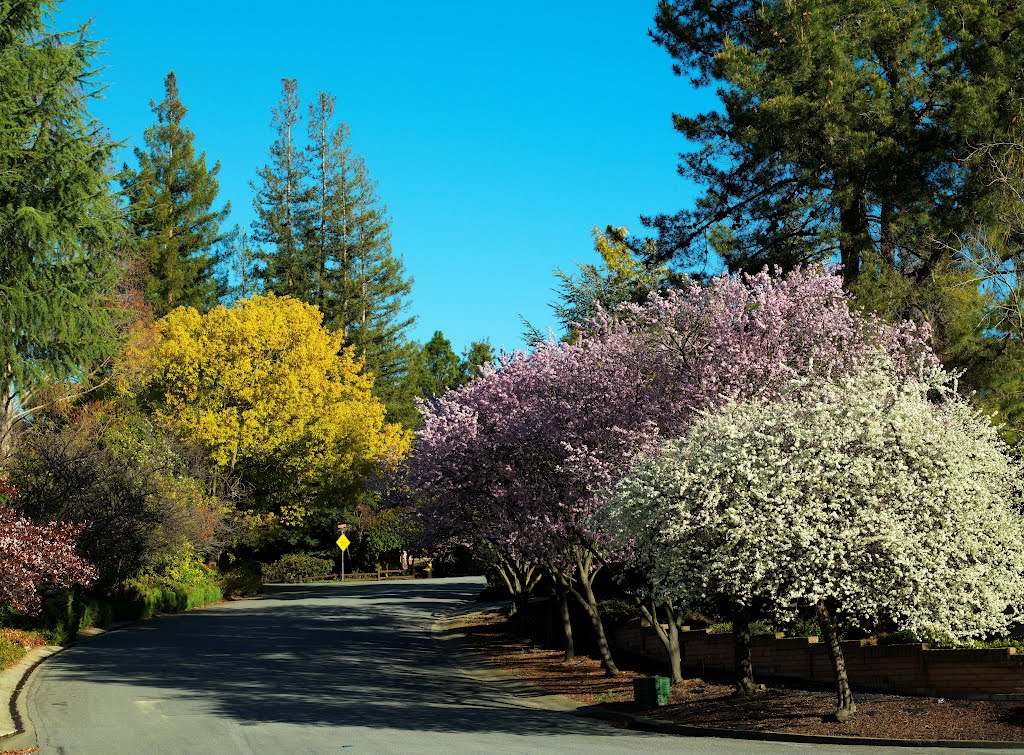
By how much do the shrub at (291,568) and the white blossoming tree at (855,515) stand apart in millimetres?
53375

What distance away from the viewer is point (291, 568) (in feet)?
211

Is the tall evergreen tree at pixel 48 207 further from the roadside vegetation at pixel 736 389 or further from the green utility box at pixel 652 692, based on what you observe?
the green utility box at pixel 652 692

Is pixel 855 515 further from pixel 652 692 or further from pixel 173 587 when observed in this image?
pixel 173 587

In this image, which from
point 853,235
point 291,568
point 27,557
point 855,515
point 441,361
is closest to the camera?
point 855,515

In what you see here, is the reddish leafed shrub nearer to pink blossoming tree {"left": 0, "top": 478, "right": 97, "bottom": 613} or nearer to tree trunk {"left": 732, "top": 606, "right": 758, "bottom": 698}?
pink blossoming tree {"left": 0, "top": 478, "right": 97, "bottom": 613}

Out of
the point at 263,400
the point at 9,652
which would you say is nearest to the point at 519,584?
the point at 9,652

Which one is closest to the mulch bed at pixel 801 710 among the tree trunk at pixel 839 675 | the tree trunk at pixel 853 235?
the tree trunk at pixel 839 675

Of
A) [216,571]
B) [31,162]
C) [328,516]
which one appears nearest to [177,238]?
[328,516]

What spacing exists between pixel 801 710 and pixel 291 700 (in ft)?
29.3

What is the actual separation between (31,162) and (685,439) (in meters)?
18.5

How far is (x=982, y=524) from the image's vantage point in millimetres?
13281

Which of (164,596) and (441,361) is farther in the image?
(441,361)

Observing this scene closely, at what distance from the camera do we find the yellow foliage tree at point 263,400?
44875 millimetres

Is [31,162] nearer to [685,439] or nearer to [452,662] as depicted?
[452,662]
